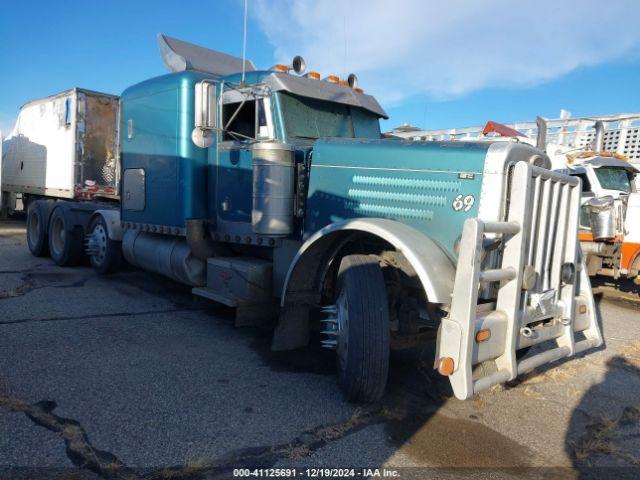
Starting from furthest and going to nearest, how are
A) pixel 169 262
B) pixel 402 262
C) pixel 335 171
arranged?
pixel 169 262, pixel 335 171, pixel 402 262

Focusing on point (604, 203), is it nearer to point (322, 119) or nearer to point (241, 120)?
point (322, 119)

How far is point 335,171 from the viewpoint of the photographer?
4.23 meters

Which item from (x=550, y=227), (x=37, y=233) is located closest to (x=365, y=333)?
(x=550, y=227)

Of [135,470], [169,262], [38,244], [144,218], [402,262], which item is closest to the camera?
[135,470]

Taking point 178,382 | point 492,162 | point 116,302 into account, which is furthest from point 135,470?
point 116,302

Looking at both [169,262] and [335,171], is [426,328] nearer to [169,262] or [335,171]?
[335,171]

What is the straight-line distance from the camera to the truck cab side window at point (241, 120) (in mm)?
5016

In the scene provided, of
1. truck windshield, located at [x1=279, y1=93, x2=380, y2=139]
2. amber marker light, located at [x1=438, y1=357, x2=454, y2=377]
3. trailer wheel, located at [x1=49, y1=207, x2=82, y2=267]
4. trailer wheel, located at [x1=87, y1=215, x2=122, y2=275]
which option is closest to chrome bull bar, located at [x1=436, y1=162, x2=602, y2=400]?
amber marker light, located at [x1=438, y1=357, x2=454, y2=377]

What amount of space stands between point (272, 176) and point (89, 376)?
2.16 m

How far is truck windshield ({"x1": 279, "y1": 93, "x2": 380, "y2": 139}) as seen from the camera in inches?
189

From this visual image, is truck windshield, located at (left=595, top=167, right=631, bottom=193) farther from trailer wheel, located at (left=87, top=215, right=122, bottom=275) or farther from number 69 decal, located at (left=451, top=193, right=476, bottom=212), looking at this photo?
trailer wheel, located at (left=87, top=215, right=122, bottom=275)

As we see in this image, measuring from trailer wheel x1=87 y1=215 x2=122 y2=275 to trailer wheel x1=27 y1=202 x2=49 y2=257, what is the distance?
74.7 inches

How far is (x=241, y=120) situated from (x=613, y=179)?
743cm

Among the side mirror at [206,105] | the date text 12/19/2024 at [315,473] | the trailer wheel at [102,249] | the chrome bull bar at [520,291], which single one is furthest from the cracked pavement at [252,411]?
the side mirror at [206,105]
